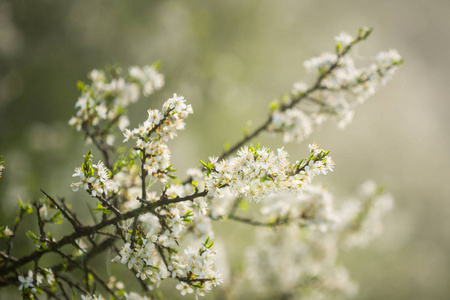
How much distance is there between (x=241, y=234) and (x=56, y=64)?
7797mm

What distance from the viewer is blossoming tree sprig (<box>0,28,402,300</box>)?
2203 mm

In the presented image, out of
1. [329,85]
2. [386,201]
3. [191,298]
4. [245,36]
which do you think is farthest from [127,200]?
[245,36]

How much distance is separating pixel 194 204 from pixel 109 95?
203 centimetres

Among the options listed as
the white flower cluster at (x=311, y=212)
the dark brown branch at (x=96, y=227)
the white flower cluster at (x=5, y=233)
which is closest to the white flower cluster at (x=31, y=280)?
the dark brown branch at (x=96, y=227)

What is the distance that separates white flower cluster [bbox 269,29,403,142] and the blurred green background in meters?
0.23

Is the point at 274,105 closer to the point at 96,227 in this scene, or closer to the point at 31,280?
the point at 96,227

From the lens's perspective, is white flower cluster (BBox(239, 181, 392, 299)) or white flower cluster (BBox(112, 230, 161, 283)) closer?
white flower cluster (BBox(112, 230, 161, 283))

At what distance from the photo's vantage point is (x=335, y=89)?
149 inches

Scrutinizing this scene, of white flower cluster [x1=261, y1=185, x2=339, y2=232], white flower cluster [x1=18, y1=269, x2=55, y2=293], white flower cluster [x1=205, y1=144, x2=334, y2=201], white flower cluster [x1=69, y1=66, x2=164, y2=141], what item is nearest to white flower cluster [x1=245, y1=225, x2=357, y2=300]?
white flower cluster [x1=261, y1=185, x2=339, y2=232]

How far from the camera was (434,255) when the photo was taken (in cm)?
1589

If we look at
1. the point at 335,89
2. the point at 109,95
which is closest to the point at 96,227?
the point at 109,95

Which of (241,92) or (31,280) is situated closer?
(31,280)

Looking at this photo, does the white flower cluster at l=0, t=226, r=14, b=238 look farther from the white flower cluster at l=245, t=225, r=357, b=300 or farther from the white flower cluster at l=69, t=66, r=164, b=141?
the white flower cluster at l=245, t=225, r=357, b=300

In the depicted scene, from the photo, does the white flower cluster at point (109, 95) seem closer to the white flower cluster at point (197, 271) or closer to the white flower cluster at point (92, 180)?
the white flower cluster at point (92, 180)
